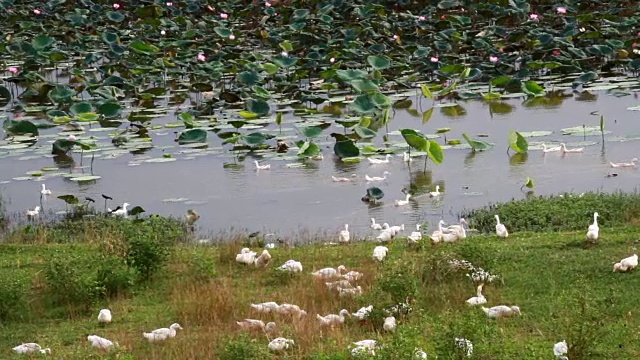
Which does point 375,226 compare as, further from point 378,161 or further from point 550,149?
point 550,149

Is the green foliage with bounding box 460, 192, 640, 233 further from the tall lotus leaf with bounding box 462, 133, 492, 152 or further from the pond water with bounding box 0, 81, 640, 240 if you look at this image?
the tall lotus leaf with bounding box 462, 133, 492, 152

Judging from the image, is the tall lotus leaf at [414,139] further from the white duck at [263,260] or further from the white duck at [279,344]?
the white duck at [279,344]

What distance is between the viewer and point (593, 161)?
1316 centimetres

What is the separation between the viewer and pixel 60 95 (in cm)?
1661

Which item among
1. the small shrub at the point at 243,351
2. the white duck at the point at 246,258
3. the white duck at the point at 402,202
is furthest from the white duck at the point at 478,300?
the white duck at the point at 402,202

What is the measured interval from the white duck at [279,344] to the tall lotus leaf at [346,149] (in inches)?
286

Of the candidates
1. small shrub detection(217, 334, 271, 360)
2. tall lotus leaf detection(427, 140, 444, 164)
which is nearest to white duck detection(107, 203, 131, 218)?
tall lotus leaf detection(427, 140, 444, 164)

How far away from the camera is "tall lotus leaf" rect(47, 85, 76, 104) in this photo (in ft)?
54.4

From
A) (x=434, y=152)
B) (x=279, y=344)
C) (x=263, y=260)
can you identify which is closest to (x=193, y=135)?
(x=434, y=152)

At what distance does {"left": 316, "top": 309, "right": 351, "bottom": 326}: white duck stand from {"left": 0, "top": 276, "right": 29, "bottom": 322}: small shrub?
2.34 m

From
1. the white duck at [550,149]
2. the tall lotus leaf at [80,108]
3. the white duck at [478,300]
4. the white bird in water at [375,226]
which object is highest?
the white duck at [478,300]

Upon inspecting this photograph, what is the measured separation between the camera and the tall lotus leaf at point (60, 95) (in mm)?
16578

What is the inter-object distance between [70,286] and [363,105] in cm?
751

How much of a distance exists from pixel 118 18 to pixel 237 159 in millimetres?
12596
